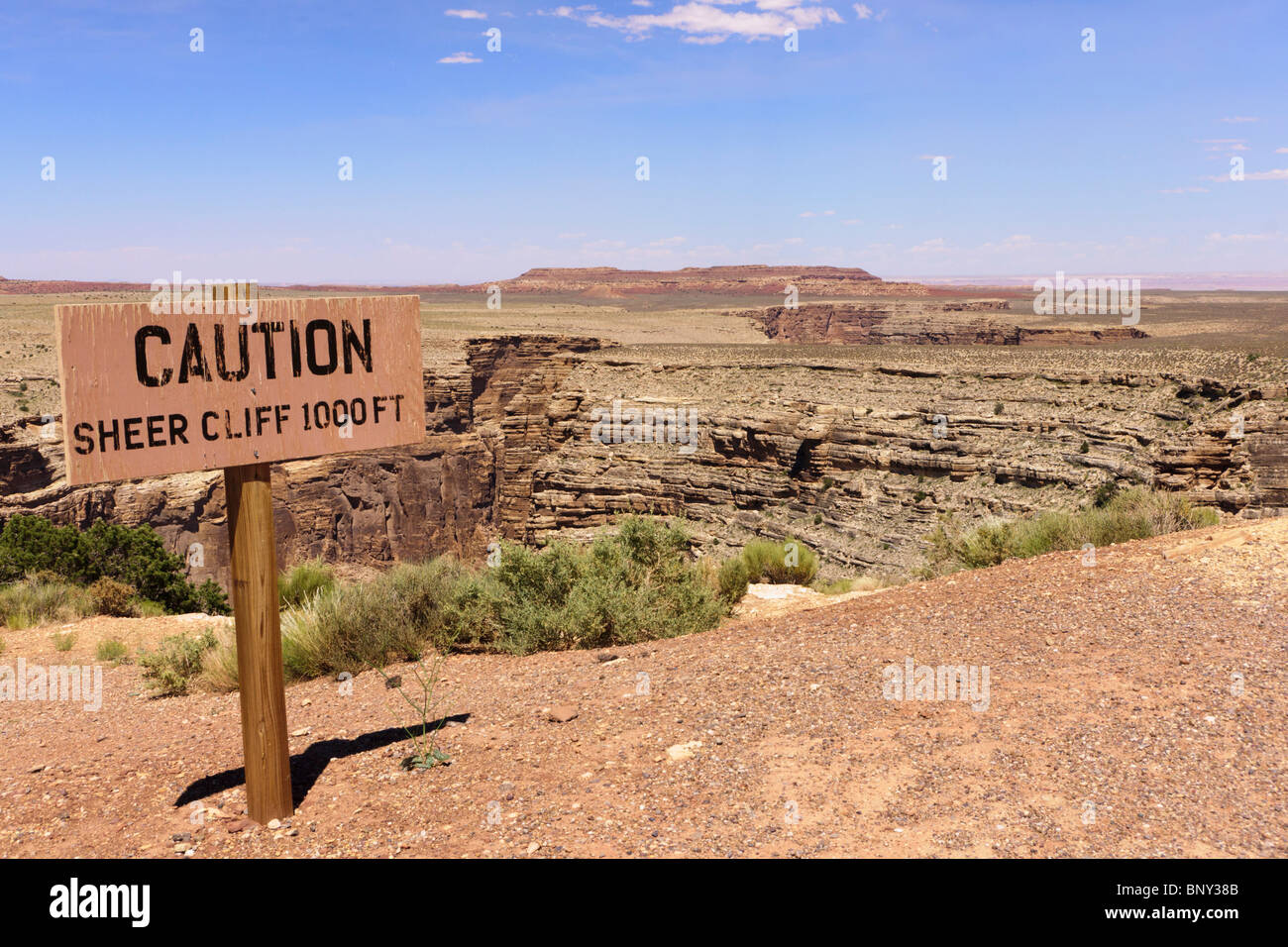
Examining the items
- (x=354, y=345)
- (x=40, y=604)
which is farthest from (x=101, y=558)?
(x=354, y=345)

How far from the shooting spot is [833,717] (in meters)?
4.87

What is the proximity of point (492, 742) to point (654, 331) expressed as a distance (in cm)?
6712

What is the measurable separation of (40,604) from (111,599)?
2.88ft

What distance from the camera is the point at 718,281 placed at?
147 m

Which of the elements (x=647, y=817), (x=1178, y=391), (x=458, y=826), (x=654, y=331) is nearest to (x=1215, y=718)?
(x=647, y=817)

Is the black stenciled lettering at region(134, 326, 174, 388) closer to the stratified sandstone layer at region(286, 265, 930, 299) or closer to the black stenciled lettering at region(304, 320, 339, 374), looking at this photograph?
the black stenciled lettering at region(304, 320, 339, 374)

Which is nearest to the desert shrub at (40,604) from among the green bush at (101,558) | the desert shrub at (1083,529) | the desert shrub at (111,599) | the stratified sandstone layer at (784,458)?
the desert shrub at (111,599)

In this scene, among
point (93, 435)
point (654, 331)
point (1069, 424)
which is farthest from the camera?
point (654, 331)

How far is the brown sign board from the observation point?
141 inches

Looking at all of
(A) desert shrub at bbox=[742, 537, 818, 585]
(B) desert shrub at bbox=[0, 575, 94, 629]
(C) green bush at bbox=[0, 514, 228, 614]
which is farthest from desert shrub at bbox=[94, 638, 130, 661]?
(A) desert shrub at bbox=[742, 537, 818, 585]

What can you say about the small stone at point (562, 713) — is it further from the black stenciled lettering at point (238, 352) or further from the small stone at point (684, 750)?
the black stenciled lettering at point (238, 352)

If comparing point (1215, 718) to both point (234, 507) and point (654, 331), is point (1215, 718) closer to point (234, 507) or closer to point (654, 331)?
point (234, 507)

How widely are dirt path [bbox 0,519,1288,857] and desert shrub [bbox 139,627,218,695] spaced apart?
40 cm

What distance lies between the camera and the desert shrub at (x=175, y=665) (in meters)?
7.29
